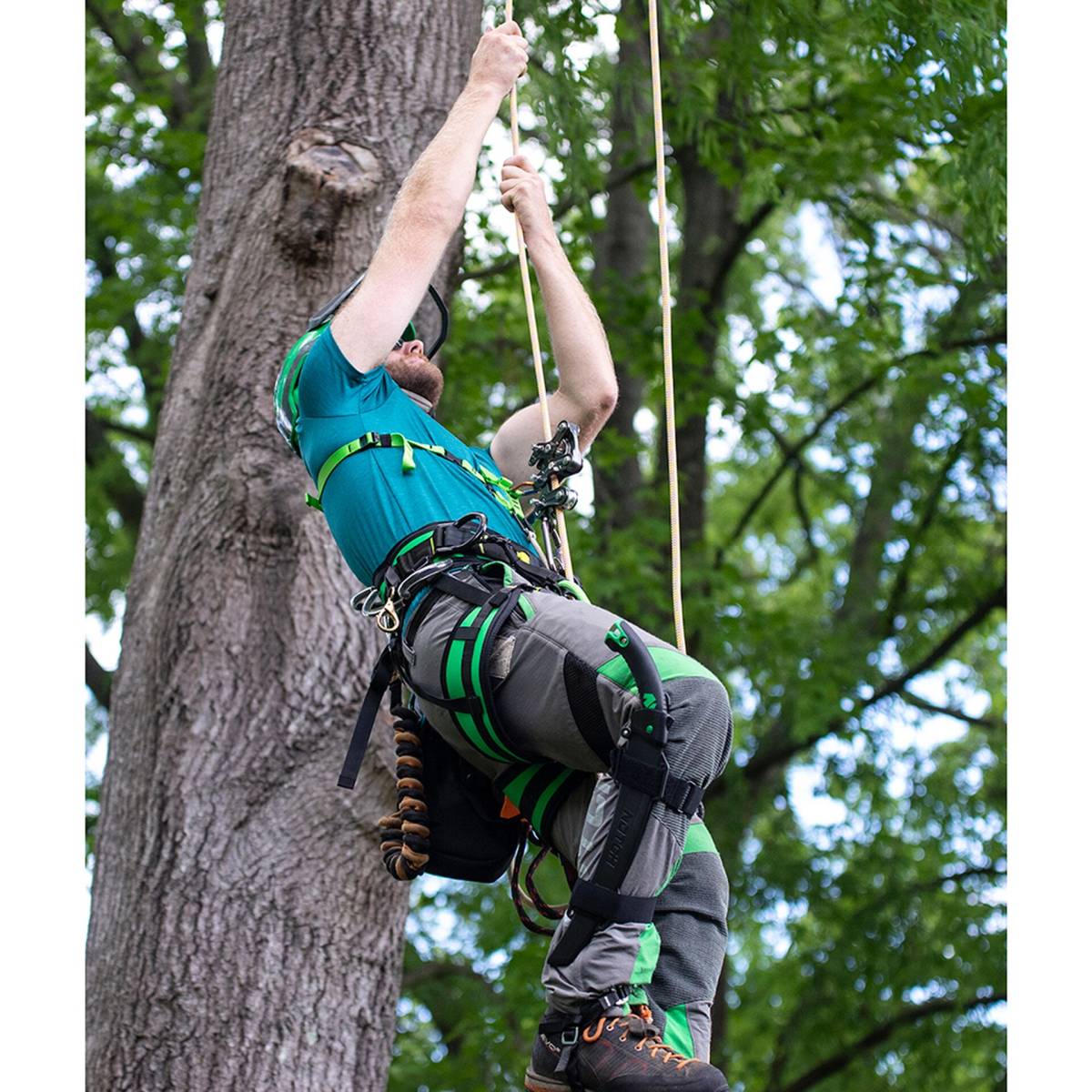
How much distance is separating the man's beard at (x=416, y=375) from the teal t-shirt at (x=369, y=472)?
0.26 meters

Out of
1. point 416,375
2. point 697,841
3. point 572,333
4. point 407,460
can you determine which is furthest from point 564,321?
point 697,841

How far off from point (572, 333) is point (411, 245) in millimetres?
550

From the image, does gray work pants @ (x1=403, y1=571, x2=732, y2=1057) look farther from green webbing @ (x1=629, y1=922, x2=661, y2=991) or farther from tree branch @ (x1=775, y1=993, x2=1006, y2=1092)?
tree branch @ (x1=775, y1=993, x2=1006, y2=1092)

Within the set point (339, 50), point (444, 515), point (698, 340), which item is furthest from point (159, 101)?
point (444, 515)

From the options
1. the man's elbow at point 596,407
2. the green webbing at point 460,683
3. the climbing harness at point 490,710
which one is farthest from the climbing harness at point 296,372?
the green webbing at point 460,683

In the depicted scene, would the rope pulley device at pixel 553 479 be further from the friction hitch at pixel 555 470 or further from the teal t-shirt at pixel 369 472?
the teal t-shirt at pixel 369 472

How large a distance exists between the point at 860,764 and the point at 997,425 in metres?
2.32

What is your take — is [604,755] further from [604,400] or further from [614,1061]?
[604,400]

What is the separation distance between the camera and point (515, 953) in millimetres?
9016

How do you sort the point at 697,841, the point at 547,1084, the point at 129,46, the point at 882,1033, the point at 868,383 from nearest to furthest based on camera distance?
the point at 547,1084 → the point at 697,841 → the point at 882,1033 → the point at 129,46 → the point at 868,383

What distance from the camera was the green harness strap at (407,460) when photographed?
10.8 ft

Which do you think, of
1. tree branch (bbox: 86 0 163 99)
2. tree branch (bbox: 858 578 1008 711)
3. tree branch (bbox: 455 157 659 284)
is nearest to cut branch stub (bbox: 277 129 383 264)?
tree branch (bbox: 455 157 659 284)

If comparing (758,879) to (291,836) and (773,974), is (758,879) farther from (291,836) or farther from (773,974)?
(291,836)

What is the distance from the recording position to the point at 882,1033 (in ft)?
32.3
